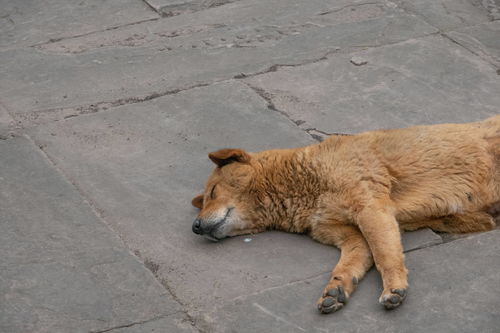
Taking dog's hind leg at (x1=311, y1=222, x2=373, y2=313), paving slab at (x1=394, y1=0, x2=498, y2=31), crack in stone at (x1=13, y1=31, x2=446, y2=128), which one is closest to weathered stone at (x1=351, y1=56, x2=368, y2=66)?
crack in stone at (x1=13, y1=31, x2=446, y2=128)

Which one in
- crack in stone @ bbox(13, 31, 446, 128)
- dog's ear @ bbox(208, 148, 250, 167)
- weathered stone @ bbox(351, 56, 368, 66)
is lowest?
crack in stone @ bbox(13, 31, 446, 128)

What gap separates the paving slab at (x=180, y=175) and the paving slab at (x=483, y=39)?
2.30 m

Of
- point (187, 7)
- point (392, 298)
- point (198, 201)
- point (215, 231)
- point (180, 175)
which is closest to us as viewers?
point (392, 298)

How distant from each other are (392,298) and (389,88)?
135 inches

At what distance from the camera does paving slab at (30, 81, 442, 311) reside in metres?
6.23

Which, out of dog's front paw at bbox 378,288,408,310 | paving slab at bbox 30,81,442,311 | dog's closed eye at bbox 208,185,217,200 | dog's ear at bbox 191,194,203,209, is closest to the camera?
dog's front paw at bbox 378,288,408,310

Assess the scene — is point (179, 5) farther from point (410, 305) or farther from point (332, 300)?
point (410, 305)

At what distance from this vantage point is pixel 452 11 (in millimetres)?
10125

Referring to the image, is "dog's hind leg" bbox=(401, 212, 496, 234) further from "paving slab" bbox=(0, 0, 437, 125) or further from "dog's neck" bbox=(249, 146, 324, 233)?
"paving slab" bbox=(0, 0, 437, 125)

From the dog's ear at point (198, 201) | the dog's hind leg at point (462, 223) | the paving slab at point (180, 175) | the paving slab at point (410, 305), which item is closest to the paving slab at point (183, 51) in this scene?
the paving slab at point (180, 175)

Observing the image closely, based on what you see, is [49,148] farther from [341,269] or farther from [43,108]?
[341,269]

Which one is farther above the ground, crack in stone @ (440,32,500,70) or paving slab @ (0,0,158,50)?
crack in stone @ (440,32,500,70)

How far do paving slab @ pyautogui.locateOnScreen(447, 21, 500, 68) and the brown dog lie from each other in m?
2.45

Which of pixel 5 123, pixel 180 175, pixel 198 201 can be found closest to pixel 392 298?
pixel 198 201
